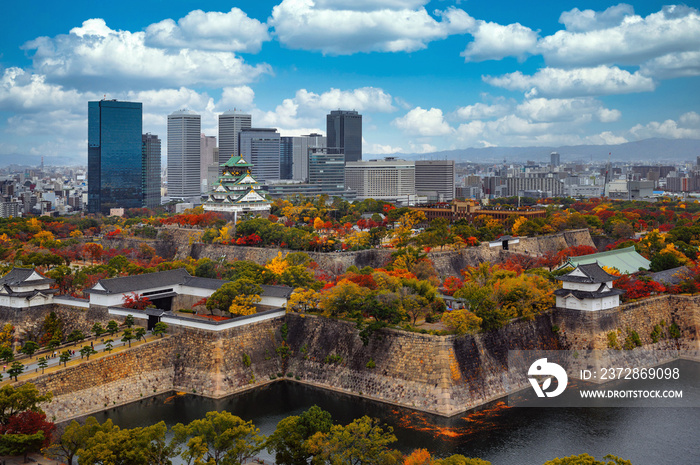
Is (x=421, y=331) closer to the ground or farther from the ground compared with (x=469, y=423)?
farther from the ground

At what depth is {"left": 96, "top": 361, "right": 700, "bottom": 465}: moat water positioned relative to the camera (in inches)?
1086

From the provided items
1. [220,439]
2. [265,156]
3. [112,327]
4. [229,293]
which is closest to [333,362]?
[229,293]

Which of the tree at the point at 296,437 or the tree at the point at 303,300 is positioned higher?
the tree at the point at 303,300

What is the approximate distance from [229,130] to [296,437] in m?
157

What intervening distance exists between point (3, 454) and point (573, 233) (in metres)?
57.9

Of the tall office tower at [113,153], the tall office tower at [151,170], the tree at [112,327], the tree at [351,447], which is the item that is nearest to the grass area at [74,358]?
the tree at [112,327]

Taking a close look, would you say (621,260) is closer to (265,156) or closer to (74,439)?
(74,439)

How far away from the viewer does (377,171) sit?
15912 centimetres

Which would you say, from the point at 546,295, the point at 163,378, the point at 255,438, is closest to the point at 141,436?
the point at 255,438

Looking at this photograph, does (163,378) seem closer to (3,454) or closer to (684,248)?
(3,454)

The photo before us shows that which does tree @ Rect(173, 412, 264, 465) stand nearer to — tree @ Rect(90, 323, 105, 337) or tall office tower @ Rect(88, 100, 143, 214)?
tree @ Rect(90, 323, 105, 337)

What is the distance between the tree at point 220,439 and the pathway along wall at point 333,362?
7.90 meters

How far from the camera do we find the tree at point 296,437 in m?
24.5

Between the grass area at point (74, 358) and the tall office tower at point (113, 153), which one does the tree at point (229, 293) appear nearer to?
the grass area at point (74, 358)
